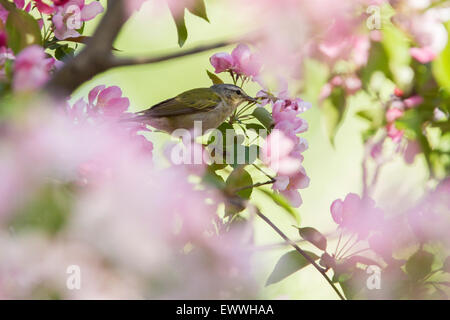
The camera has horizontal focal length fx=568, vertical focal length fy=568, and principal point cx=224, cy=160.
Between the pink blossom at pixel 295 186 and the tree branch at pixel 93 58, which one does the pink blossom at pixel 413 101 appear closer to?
the pink blossom at pixel 295 186

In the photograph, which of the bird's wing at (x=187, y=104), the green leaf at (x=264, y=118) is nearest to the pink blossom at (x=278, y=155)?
the green leaf at (x=264, y=118)

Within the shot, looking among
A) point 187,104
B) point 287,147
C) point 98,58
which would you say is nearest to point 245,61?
point 287,147

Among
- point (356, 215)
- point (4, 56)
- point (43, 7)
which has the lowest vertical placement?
point (356, 215)

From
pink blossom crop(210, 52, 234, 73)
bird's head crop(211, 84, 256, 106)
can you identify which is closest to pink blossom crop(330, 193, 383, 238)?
pink blossom crop(210, 52, 234, 73)

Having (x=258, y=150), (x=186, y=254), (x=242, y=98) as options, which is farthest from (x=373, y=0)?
(x=242, y=98)

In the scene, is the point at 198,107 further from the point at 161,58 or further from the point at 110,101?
the point at 161,58
